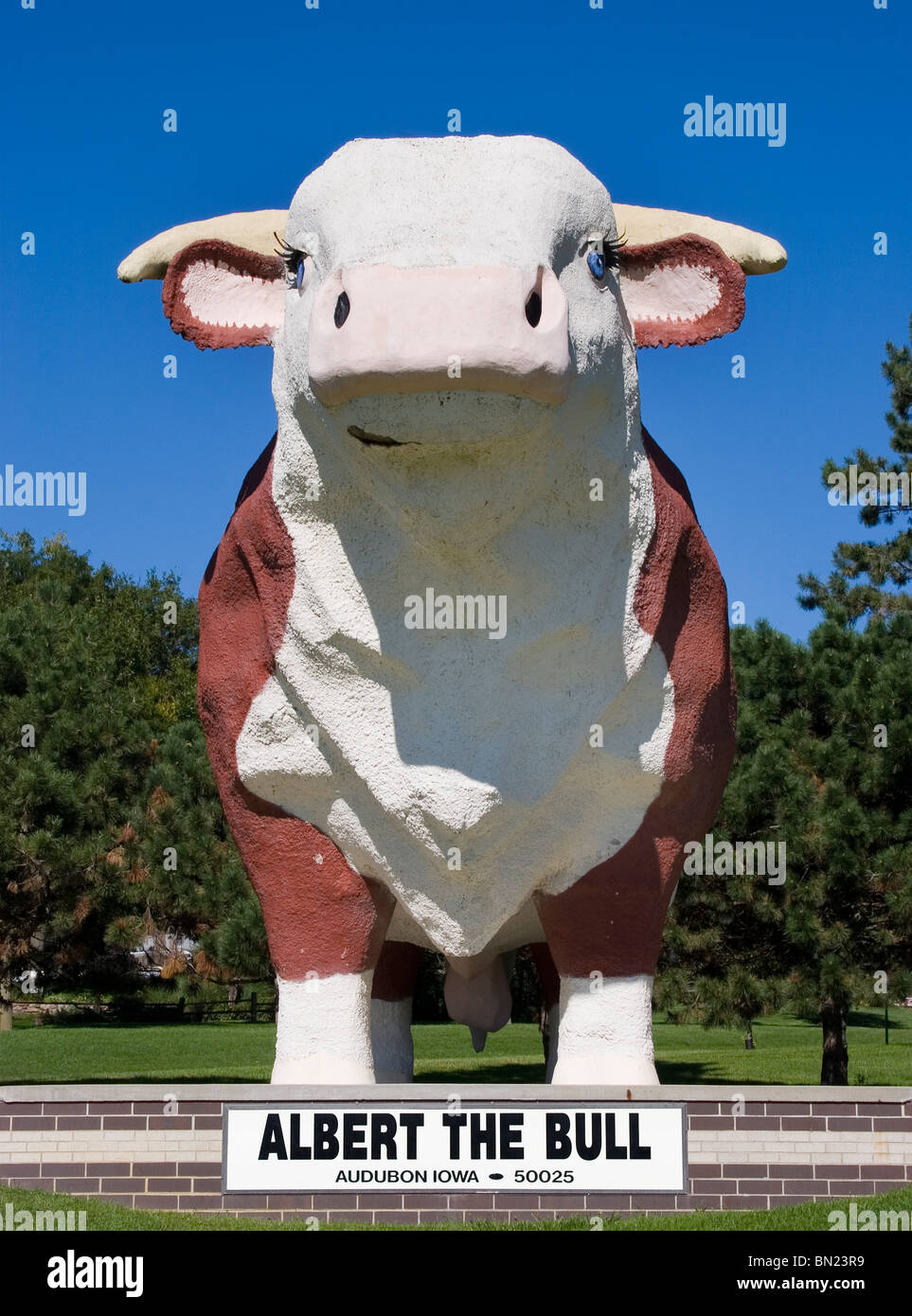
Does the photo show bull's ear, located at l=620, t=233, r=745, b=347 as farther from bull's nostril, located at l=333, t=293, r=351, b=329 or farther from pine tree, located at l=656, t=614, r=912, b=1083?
pine tree, located at l=656, t=614, r=912, b=1083

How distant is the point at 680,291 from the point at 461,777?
60.1 inches

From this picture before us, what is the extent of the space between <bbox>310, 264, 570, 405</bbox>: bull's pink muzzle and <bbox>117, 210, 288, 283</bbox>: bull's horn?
1.05 m

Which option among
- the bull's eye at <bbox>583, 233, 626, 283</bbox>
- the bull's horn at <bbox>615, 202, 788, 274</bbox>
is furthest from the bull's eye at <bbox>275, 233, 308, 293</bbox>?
the bull's horn at <bbox>615, 202, 788, 274</bbox>

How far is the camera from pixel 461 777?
14.6ft

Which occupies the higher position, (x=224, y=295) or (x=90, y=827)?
(x=224, y=295)

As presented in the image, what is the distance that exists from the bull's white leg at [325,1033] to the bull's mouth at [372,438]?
1621 mm

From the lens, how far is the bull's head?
12.1 ft

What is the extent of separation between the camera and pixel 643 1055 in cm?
467

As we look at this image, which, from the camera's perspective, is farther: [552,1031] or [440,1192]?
[552,1031]

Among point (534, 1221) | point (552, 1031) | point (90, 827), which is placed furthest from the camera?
point (90, 827)

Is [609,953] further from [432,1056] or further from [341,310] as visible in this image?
[432,1056]

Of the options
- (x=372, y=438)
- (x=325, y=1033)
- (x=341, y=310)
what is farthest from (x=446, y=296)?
(x=325, y=1033)

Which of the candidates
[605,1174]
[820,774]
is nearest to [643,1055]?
[605,1174]
